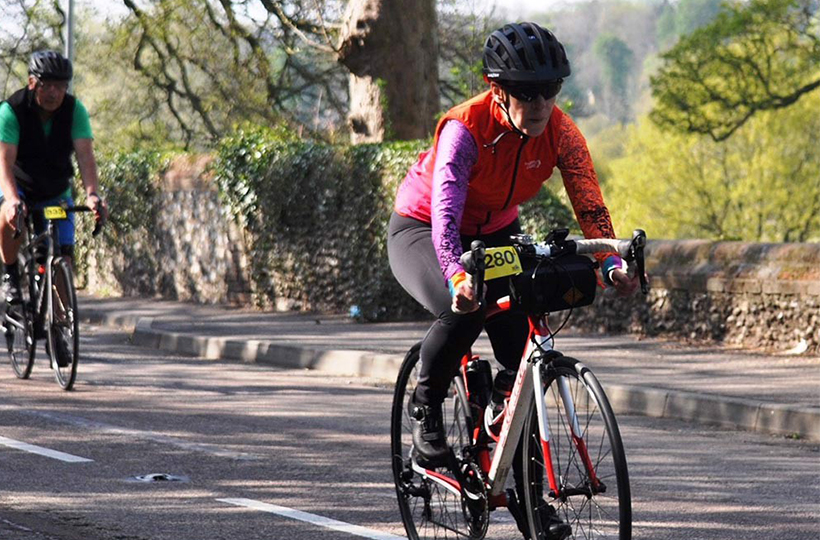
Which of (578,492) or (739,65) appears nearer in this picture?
(578,492)

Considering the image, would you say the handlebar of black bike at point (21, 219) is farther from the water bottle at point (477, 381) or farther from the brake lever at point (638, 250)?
the brake lever at point (638, 250)

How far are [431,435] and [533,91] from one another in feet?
4.14

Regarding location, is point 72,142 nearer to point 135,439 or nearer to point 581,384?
point 135,439

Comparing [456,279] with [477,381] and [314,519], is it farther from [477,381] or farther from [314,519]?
[314,519]

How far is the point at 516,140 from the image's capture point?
4.68 metres

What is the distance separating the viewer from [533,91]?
4.49 metres

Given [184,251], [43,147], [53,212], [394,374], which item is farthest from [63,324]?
[184,251]

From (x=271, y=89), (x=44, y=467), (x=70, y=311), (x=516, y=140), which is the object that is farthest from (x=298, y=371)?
(x=271, y=89)

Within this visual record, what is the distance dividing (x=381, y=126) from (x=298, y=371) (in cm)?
592

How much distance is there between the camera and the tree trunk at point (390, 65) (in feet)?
57.0

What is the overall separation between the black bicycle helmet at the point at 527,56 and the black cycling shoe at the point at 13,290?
6.66 meters

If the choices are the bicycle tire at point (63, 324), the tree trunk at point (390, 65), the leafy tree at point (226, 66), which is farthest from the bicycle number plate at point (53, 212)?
the leafy tree at point (226, 66)

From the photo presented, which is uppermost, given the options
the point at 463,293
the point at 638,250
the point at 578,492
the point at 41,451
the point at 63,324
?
the point at 638,250

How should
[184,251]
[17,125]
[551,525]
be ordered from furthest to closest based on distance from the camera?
1. [184,251]
2. [17,125]
3. [551,525]
